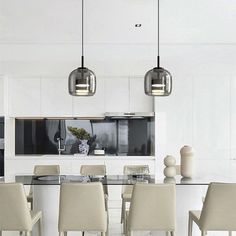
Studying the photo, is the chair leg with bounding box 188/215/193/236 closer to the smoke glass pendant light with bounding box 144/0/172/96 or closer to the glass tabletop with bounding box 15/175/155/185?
the glass tabletop with bounding box 15/175/155/185

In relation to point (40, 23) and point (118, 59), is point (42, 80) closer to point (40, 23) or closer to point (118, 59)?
point (118, 59)

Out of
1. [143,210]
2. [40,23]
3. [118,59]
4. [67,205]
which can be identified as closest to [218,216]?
[143,210]

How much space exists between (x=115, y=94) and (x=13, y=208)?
3.98m

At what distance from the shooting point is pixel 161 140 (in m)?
7.24

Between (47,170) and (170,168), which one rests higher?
(170,168)

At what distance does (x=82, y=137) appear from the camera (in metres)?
7.75

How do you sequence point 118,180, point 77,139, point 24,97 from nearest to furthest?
point 118,180, point 24,97, point 77,139

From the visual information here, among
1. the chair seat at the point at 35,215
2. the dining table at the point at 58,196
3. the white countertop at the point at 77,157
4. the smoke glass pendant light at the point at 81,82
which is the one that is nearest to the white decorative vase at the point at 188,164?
the dining table at the point at 58,196

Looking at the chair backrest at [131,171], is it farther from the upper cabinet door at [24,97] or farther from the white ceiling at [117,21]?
the upper cabinet door at [24,97]

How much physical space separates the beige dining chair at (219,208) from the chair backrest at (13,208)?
170cm

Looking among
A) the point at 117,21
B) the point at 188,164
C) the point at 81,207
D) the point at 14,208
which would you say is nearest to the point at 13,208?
the point at 14,208

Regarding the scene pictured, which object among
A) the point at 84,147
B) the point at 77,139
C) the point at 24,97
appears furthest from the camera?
the point at 77,139

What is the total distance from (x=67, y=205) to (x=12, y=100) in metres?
4.05

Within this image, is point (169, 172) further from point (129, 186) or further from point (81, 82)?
point (81, 82)
